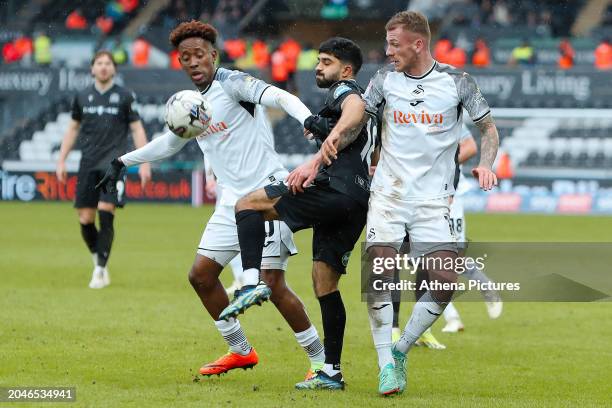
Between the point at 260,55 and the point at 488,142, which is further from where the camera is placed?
the point at 260,55

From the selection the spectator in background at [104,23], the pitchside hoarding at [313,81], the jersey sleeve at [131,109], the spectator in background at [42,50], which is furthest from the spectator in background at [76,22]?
the jersey sleeve at [131,109]

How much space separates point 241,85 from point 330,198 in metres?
0.94

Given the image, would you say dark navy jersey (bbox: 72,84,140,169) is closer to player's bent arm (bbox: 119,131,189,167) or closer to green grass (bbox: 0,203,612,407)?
green grass (bbox: 0,203,612,407)

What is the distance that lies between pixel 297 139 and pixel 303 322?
2042 cm

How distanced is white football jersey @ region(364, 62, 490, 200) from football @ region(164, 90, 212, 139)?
990 millimetres

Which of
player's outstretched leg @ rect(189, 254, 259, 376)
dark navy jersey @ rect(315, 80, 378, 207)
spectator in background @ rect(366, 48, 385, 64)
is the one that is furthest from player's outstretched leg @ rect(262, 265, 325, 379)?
spectator in background @ rect(366, 48, 385, 64)

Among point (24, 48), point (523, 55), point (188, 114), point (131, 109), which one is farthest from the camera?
point (24, 48)

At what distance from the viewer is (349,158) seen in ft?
23.3

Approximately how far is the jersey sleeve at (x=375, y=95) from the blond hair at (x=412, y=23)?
321 mm

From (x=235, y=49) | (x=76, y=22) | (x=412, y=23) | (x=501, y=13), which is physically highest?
(x=501, y=13)

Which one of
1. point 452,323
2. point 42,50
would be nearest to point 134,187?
point 42,50

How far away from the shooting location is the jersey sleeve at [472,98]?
709cm

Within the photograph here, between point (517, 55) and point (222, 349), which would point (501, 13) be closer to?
point (517, 55)

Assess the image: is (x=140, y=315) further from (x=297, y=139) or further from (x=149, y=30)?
(x=149, y=30)
